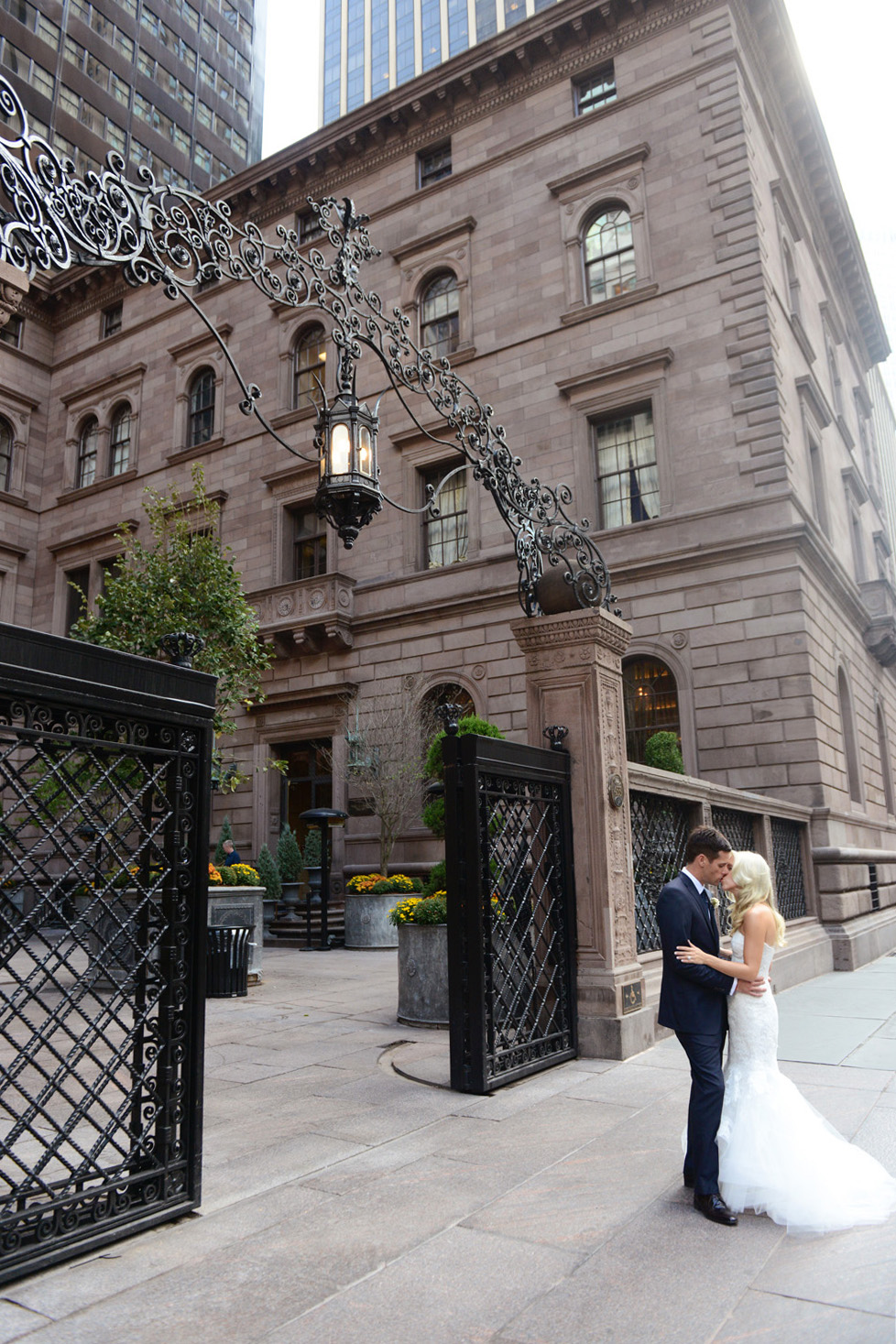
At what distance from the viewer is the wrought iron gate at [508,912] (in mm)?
6504

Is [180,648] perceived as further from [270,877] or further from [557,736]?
[270,877]

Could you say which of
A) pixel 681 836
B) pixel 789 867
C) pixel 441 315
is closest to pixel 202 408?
pixel 441 315

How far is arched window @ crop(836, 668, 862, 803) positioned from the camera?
65.7 ft

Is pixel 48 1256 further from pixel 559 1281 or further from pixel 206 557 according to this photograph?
pixel 206 557

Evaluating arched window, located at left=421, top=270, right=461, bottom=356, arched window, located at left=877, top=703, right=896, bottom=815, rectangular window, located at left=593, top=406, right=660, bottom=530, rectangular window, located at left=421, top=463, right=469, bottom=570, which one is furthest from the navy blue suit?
arched window, located at left=877, top=703, right=896, bottom=815

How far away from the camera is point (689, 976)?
176 inches

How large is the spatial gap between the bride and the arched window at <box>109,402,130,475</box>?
96.2ft

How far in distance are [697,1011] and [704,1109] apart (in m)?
0.43

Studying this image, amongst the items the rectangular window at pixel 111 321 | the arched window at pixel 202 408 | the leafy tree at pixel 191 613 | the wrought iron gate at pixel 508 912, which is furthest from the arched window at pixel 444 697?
the rectangular window at pixel 111 321

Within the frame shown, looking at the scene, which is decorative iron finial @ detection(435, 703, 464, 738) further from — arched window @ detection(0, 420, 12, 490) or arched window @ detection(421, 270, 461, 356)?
arched window @ detection(0, 420, 12, 490)

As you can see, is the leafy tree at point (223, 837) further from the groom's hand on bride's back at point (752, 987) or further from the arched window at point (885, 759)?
the groom's hand on bride's back at point (752, 987)

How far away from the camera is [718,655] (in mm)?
17766

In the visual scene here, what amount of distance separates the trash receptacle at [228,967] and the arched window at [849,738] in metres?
14.0

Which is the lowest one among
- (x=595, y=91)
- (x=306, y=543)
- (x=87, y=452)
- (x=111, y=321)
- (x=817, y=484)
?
(x=817, y=484)
